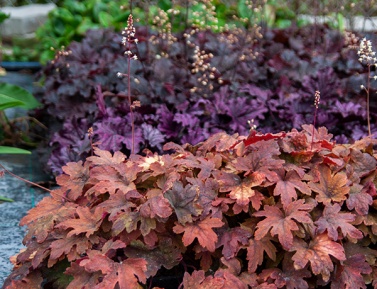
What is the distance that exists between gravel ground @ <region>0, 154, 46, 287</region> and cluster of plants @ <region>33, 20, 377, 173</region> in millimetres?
215

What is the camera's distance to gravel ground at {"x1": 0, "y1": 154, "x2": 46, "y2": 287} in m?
2.54

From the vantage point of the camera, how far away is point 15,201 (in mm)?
3090

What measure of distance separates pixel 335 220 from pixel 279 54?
230 cm

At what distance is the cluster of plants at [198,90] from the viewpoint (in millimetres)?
3188

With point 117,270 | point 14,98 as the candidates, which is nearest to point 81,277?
point 117,270

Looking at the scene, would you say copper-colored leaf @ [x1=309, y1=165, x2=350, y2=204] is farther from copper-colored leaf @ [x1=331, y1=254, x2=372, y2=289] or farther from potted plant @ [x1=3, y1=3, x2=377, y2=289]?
copper-colored leaf @ [x1=331, y1=254, x2=372, y2=289]

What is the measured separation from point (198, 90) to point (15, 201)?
1.21m

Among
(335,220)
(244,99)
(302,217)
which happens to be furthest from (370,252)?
(244,99)

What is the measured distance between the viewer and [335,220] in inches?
76.0

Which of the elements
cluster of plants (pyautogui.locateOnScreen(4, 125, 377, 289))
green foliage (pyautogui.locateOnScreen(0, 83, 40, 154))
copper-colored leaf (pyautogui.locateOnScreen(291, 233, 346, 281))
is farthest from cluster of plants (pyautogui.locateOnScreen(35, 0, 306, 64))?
copper-colored leaf (pyautogui.locateOnScreen(291, 233, 346, 281))

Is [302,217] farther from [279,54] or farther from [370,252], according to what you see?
[279,54]

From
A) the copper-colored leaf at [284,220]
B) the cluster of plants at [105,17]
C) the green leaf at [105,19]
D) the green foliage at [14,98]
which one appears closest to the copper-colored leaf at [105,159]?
the copper-colored leaf at [284,220]

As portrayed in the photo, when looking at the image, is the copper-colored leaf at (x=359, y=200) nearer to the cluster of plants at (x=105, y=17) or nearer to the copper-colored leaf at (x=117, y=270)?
the copper-colored leaf at (x=117, y=270)

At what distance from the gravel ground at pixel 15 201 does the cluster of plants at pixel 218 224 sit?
0.41 meters
